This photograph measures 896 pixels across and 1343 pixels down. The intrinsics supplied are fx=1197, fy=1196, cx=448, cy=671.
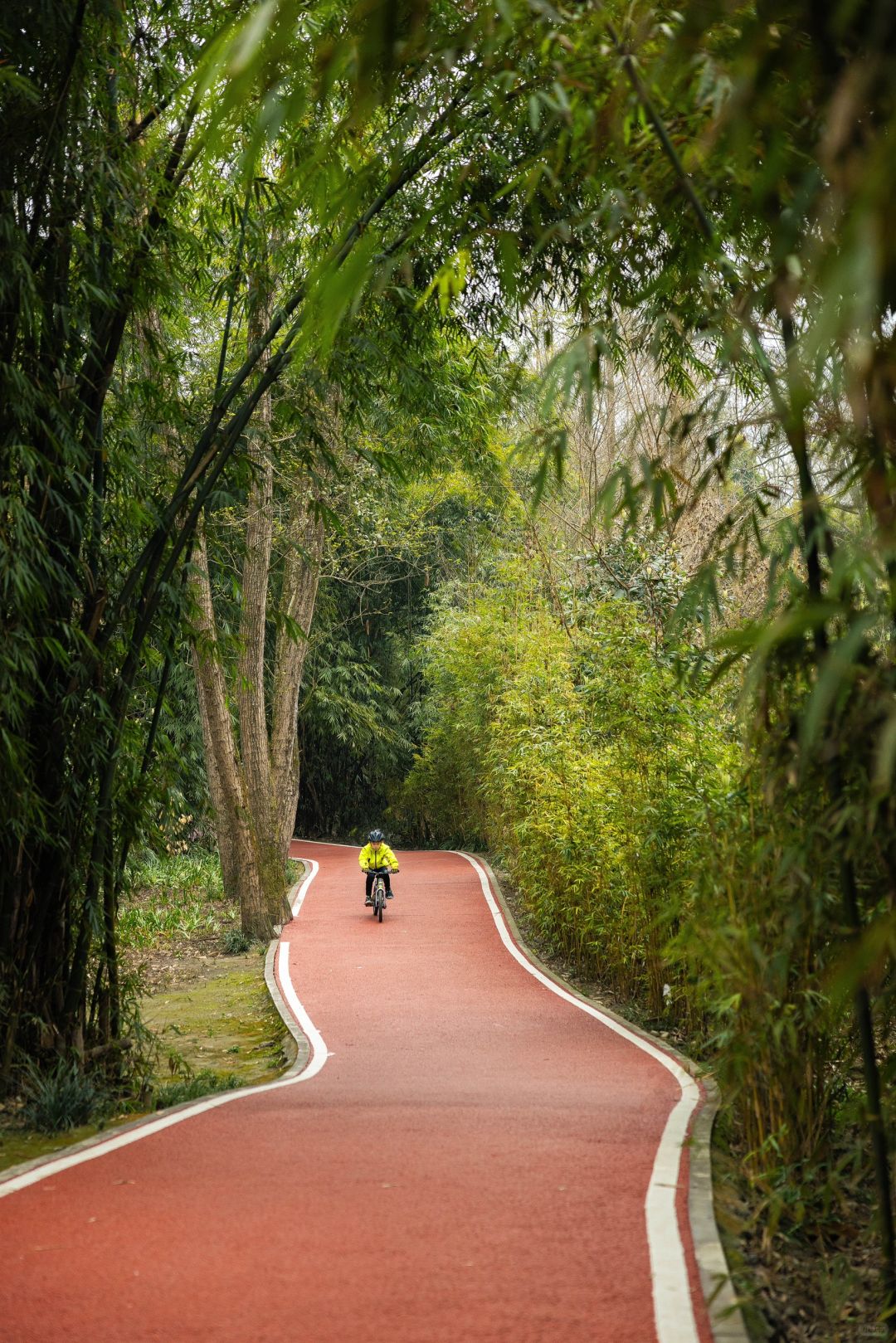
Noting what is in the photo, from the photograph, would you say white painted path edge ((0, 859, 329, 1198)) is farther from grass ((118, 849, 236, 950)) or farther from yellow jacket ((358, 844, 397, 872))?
yellow jacket ((358, 844, 397, 872))

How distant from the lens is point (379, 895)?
16828 millimetres

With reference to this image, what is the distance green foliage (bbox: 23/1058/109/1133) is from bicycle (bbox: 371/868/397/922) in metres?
10.2

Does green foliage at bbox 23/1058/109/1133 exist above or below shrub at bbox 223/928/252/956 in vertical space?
above

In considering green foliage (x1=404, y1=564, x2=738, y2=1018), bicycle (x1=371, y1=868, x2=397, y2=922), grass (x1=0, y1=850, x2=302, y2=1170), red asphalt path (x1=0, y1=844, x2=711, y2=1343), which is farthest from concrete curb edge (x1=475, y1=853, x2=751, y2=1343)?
bicycle (x1=371, y1=868, x2=397, y2=922)

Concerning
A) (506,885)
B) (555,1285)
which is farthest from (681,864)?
(506,885)

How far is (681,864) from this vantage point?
349 inches

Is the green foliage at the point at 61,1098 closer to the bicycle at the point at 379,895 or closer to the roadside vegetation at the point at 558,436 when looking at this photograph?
the roadside vegetation at the point at 558,436

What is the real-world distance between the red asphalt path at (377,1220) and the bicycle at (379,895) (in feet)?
26.9

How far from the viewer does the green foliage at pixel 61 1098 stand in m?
6.15

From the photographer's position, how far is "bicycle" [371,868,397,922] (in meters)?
16.8

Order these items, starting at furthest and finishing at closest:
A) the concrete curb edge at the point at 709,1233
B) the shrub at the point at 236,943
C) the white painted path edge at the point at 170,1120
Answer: the shrub at the point at 236,943 → the white painted path edge at the point at 170,1120 → the concrete curb edge at the point at 709,1233

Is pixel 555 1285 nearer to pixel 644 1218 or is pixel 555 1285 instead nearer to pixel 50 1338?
pixel 644 1218

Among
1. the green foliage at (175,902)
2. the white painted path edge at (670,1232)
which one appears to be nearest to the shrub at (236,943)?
the green foliage at (175,902)

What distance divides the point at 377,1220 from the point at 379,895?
41.1 ft
